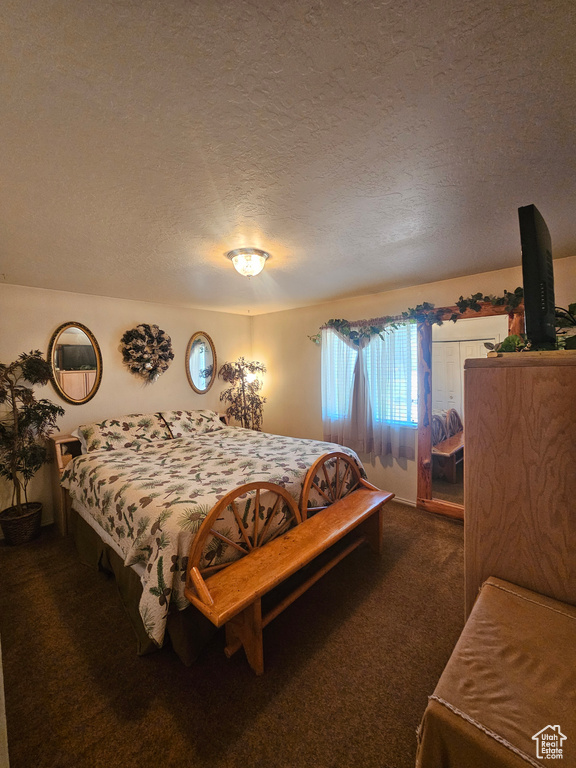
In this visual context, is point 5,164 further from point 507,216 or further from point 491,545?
point 507,216

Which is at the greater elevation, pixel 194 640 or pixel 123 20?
pixel 123 20

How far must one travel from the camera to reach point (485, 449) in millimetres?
982

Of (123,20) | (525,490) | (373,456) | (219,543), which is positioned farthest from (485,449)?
(373,456)

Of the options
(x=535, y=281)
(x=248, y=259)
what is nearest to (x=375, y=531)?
(x=535, y=281)

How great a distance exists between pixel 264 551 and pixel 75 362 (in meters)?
2.91

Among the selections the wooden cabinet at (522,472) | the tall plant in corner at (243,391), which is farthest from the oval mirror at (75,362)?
the wooden cabinet at (522,472)

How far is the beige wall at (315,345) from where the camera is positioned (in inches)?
111

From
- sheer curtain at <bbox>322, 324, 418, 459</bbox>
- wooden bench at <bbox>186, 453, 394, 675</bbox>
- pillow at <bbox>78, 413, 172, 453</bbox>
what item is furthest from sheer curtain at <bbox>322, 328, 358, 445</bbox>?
pillow at <bbox>78, 413, 172, 453</bbox>

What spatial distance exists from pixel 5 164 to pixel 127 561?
6.41ft

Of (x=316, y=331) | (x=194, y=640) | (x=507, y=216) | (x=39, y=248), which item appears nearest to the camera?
(x=194, y=640)

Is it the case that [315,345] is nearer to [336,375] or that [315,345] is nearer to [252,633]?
[336,375]

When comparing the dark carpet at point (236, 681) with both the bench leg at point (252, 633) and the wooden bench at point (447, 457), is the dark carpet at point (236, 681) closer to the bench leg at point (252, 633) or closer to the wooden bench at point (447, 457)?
the bench leg at point (252, 633)

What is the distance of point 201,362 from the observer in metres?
4.45

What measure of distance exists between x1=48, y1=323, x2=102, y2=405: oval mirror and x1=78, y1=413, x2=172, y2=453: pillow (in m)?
0.41
